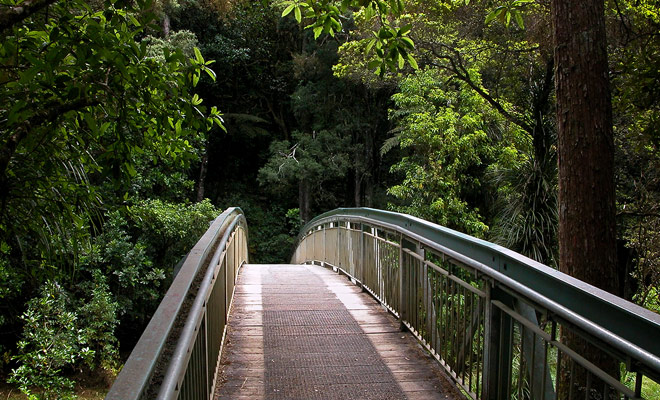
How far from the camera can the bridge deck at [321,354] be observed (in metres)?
4.15

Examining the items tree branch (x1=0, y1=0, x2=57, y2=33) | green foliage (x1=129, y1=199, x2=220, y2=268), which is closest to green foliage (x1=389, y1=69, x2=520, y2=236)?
green foliage (x1=129, y1=199, x2=220, y2=268)

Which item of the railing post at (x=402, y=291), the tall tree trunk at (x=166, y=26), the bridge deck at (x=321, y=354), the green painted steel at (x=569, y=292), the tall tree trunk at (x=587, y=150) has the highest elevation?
the tall tree trunk at (x=166, y=26)

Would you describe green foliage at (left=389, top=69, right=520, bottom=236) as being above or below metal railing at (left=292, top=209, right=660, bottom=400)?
above

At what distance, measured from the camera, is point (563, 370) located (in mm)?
4793

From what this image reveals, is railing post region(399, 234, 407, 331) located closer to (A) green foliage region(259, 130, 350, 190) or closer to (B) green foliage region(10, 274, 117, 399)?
(B) green foliage region(10, 274, 117, 399)

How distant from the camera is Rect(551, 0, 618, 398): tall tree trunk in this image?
445 centimetres

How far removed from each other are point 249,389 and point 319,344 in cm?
120

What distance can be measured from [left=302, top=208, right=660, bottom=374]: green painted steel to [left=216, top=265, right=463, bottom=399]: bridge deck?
3.53 feet

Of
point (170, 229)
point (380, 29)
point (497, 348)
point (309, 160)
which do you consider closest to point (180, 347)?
point (497, 348)

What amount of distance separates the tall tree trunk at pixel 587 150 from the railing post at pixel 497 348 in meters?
1.28

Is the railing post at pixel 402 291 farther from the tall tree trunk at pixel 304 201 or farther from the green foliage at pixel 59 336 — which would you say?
the tall tree trunk at pixel 304 201

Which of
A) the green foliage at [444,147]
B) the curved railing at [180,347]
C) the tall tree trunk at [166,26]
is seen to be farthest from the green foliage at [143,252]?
the curved railing at [180,347]

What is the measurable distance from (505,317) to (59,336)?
1026 cm

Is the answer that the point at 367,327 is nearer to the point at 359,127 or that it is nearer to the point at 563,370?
the point at 563,370
